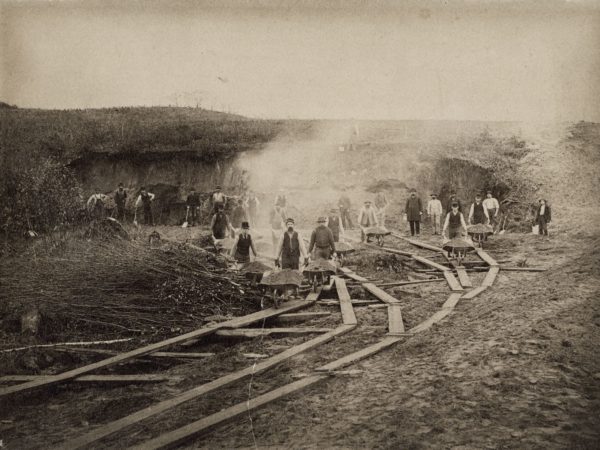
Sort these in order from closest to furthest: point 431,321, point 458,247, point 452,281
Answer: point 431,321, point 452,281, point 458,247

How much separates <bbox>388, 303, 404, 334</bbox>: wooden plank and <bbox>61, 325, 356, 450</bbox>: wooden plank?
0.65m

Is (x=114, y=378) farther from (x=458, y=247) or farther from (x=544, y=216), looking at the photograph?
(x=544, y=216)

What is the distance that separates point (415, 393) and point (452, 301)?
3.42 meters

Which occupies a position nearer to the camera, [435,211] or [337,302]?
[337,302]

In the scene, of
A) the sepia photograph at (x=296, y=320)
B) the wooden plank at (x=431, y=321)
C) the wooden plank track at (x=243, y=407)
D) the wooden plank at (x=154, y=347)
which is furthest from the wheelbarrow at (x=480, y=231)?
the wooden plank track at (x=243, y=407)

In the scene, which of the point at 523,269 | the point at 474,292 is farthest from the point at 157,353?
the point at 523,269

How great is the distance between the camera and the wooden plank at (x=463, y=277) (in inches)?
342

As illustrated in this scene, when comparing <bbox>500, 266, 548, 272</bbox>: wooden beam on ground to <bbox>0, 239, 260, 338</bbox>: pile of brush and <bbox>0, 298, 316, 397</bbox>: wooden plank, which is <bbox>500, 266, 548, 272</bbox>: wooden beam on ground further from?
<bbox>0, 239, 260, 338</bbox>: pile of brush

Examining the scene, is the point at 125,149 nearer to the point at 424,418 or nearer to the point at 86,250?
the point at 86,250

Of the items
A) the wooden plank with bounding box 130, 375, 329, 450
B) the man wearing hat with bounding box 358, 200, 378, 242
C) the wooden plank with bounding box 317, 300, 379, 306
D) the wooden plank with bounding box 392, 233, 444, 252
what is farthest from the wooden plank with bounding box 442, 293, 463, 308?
the man wearing hat with bounding box 358, 200, 378, 242

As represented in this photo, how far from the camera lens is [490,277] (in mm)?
8961

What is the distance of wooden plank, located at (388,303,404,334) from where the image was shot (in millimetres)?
6094

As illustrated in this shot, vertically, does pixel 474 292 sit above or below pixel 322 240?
below

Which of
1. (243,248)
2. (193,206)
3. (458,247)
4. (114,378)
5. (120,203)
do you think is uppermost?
(120,203)
